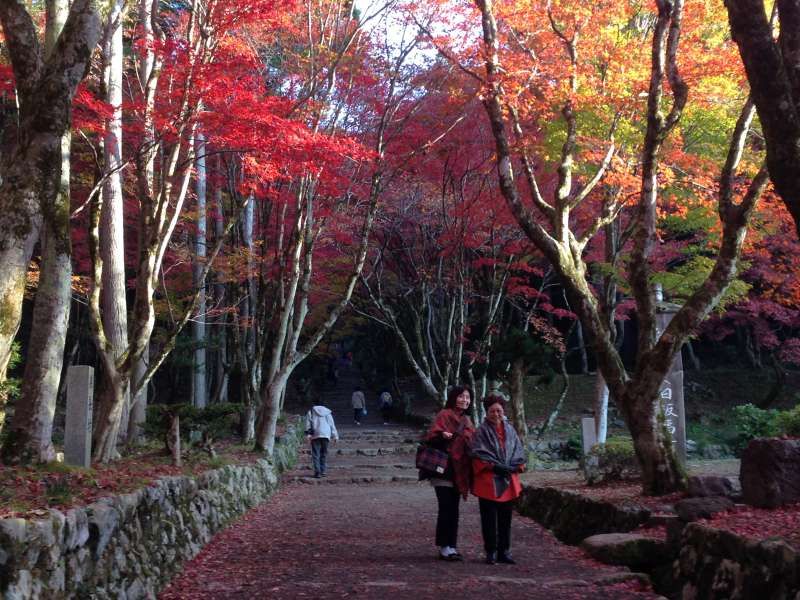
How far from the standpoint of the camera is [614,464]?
1124 centimetres

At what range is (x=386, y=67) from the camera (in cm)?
1606

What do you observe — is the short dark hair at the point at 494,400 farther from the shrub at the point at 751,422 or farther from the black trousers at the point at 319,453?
the shrub at the point at 751,422

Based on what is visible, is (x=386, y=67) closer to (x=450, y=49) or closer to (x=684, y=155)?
(x=450, y=49)

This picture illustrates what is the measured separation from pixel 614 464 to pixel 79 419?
689 cm

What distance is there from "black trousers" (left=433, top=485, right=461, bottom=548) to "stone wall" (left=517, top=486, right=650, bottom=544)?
1.73 m

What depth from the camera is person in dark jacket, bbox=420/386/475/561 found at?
7332 millimetres

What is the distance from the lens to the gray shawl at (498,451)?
23.4 feet

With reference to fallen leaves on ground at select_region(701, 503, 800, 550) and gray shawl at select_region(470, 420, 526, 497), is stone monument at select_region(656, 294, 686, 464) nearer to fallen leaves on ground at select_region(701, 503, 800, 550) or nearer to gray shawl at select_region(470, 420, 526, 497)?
fallen leaves on ground at select_region(701, 503, 800, 550)

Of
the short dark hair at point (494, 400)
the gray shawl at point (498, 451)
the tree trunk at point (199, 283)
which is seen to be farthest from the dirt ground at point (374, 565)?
the tree trunk at point (199, 283)

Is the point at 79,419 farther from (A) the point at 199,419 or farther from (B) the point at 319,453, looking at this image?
(A) the point at 199,419

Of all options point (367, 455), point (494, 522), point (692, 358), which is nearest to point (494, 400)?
point (494, 522)

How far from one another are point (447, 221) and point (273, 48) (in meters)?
5.41

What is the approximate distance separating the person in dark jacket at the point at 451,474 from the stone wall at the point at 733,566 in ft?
6.38

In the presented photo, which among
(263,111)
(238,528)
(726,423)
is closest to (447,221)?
(263,111)
